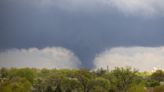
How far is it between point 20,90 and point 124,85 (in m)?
61.6

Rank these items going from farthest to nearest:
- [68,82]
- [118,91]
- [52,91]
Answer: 1. [118,91]
2. [68,82]
3. [52,91]

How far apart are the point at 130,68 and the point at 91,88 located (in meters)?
25.8

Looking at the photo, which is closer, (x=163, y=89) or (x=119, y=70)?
(x=163, y=89)

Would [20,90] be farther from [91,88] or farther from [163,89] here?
[163,89]

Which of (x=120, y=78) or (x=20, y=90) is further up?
(x=120, y=78)

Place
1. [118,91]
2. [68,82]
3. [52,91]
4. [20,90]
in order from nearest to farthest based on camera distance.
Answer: [20,90] → [52,91] → [68,82] → [118,91]

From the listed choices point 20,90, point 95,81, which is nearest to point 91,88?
point 95,81

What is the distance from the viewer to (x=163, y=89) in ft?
521

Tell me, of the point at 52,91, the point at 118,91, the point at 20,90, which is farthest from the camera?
the point at 118,91

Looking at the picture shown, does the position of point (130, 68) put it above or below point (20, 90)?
above

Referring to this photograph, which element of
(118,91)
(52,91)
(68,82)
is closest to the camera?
(52,91)

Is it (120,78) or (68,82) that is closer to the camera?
(68,82)

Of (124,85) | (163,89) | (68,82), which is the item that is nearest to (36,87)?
(68,82)

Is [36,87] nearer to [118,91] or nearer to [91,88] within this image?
[91,88]
